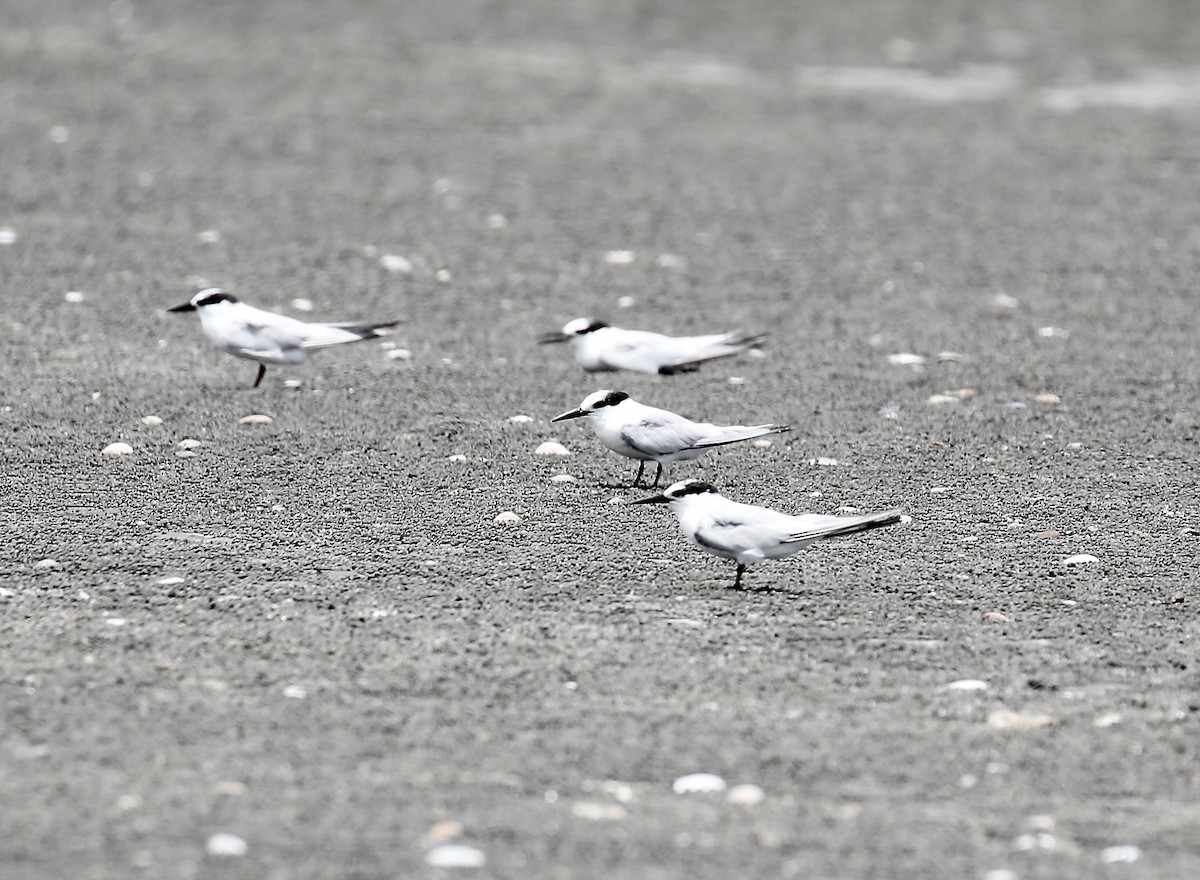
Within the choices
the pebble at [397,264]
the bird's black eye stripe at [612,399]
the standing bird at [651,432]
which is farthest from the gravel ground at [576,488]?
the bird's black eye stripe at [612,399]

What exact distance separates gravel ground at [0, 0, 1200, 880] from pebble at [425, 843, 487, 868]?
0.7 inches

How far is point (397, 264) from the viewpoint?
9.77 m

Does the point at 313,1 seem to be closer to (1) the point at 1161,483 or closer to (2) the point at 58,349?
(2) the point at 58,349

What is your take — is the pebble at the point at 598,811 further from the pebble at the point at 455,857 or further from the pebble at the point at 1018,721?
the pebble at the point at 1018,721

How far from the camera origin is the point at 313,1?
17953 mm

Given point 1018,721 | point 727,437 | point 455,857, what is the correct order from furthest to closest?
1. point 727,437
2. point 1018,721
3. point 455,857

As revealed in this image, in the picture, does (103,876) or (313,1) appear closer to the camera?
(103,876)

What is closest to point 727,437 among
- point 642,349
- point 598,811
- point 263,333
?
point 642,349

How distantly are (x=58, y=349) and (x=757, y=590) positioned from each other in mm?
4089

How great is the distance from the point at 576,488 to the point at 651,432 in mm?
392

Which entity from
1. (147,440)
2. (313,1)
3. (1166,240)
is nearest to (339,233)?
(147,440)

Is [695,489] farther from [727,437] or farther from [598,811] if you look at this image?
[598,811]

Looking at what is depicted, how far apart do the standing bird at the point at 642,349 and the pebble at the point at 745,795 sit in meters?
3.74

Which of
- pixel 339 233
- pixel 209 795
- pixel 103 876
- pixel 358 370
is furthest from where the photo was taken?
pixel 339 233
